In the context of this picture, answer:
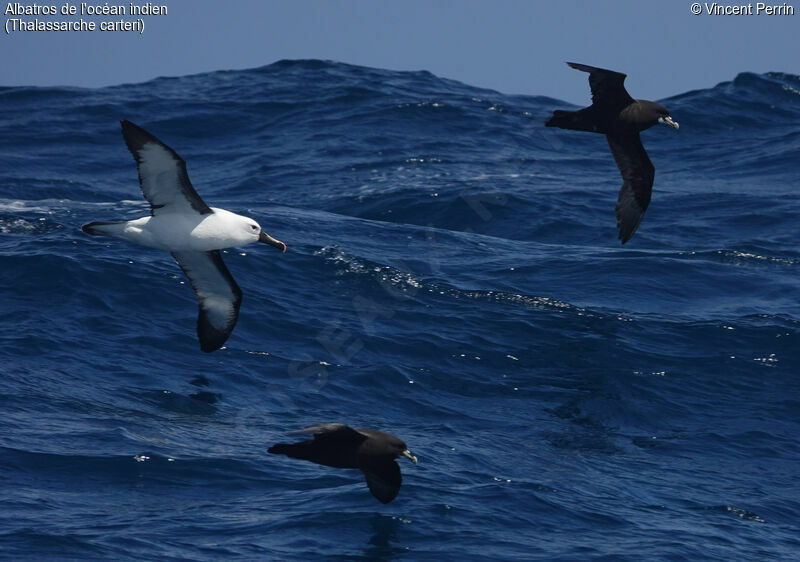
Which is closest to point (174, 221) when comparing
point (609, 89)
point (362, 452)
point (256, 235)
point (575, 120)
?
point (256, 235)

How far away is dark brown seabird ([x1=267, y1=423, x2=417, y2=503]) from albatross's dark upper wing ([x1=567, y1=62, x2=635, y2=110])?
7.99 meters

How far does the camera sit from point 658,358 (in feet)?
87.8

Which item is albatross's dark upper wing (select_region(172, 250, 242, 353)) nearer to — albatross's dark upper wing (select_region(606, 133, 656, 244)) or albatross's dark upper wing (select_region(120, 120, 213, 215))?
albatross's dark upper wing (select_region(120, 120, 213, 215))

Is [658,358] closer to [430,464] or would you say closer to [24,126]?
[430,464]

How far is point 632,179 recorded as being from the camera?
71.5ft

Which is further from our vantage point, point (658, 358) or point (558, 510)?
point (658, 358)

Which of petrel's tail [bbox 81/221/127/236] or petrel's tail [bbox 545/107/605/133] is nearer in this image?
petrel's tail [bbox 81/221/127/236]

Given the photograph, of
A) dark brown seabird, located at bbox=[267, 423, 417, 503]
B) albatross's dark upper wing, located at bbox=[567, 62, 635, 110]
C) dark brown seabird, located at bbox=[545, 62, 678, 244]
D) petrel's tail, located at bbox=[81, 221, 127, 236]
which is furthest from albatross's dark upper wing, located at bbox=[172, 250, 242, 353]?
albatross's dark upper wing, located at bbox=[567, 62, 635, 110]

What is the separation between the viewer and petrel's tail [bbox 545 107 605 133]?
66.4 feet

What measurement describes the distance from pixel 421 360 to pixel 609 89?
7.88m

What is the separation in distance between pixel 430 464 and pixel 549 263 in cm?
1422

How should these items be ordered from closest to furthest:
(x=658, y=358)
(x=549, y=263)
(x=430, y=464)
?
(x=430, y=464) → (x=658, y=358) → (x=549, y=263)

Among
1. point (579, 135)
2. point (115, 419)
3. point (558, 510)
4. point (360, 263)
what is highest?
point (579, 135)

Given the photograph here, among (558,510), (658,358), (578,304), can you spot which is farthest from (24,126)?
(558,510)
